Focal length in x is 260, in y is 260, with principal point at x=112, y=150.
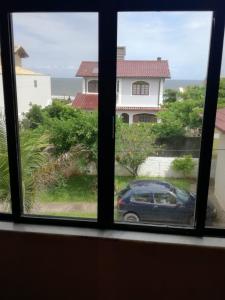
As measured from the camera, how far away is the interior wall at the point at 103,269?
4.91 feet

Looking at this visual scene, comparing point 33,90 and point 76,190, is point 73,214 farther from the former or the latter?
point 33,90

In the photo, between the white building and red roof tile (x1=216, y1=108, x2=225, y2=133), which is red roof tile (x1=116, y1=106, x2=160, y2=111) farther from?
the white building

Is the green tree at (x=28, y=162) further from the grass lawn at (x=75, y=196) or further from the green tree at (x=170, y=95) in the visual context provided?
the green tree at (x=170, y=95)

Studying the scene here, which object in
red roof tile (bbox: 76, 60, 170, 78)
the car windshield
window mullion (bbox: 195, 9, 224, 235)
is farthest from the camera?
the car windshield

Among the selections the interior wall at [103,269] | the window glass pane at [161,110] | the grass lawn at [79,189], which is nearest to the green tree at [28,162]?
the grass lawn at [79,189]

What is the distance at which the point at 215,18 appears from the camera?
4.47 ft

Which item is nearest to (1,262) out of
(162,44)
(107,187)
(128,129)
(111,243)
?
(111,243)

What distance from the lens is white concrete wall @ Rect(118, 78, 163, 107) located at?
4.95ft

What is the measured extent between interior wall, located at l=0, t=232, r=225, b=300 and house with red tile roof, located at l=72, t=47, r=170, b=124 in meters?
0.77

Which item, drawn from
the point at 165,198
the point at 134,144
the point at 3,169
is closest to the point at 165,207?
the point at 165,198

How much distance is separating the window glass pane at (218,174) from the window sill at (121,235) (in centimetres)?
13

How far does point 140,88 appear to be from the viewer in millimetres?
1532

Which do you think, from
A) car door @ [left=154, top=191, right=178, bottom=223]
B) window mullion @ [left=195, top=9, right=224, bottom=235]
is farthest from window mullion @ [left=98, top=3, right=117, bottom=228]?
window mullion @ [left=195, top=9, right=224, bottom=235]

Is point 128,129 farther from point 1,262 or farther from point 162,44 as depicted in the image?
point 1,262
